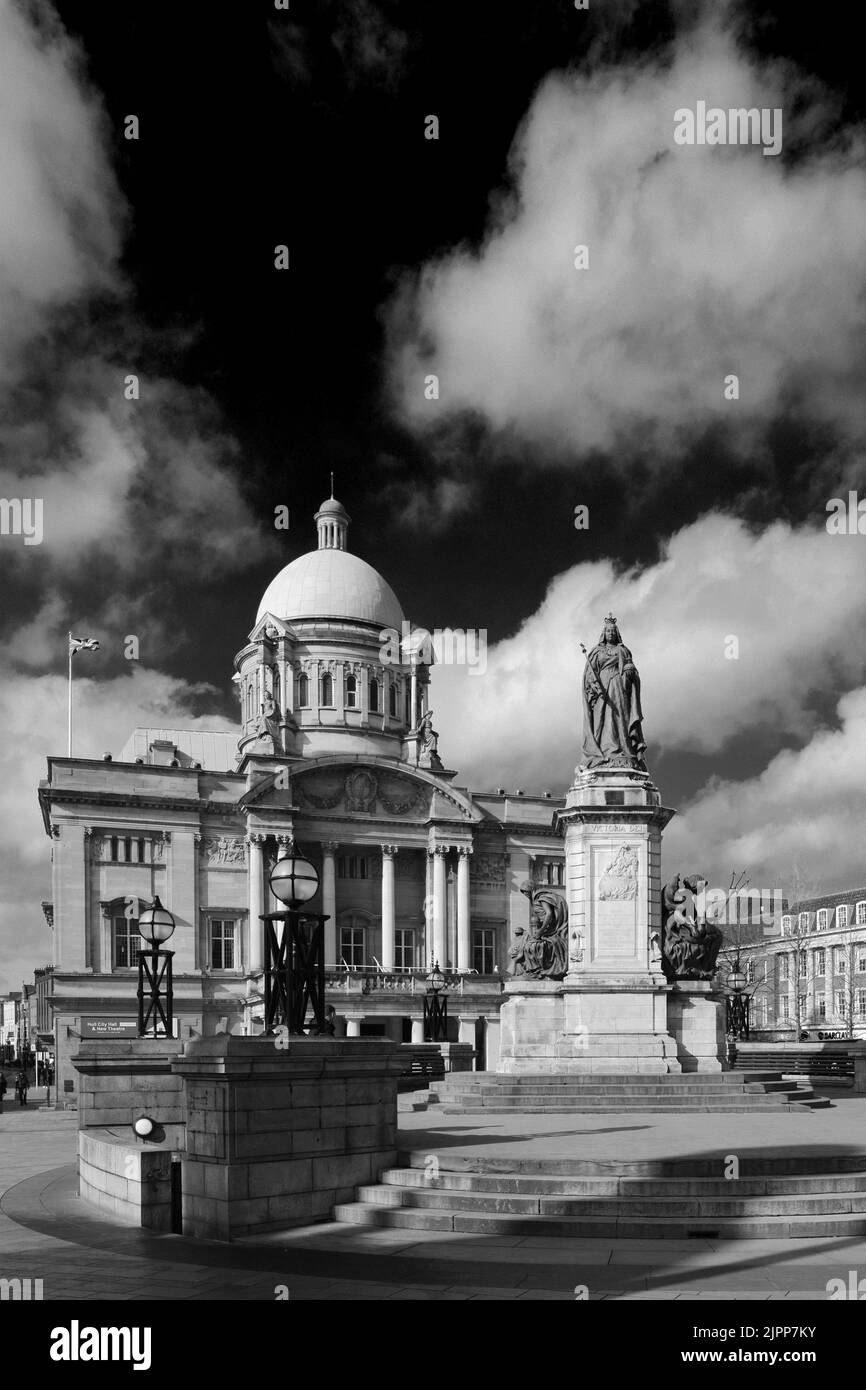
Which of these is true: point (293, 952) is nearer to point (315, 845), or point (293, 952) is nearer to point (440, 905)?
point (315, 845)

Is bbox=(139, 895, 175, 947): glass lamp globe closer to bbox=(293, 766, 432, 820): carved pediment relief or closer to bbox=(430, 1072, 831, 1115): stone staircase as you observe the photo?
bbox=(430, 1072, 831, 1115): stone staircase

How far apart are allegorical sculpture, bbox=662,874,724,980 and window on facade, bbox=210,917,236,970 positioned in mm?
54519

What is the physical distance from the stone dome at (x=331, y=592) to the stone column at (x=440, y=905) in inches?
842

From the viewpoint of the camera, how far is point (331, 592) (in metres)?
102

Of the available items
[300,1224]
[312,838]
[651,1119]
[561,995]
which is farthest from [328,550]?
[300,1224]

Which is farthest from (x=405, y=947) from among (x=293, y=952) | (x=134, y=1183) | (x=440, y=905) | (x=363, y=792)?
(x=134, y=1183)

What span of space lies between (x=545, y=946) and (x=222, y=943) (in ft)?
175

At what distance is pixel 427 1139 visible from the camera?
2077cm

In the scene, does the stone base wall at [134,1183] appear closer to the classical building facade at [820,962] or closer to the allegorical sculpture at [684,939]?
the allegorical sculpture at [684,939]

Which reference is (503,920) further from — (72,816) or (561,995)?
(561,995)

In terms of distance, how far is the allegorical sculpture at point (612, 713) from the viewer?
106ft

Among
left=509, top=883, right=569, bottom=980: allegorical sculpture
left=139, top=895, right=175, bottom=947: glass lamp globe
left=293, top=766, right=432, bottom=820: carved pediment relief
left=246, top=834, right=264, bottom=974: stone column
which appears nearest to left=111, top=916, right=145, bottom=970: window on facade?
left=246, top=834, right=264, bottom=974: stone column
